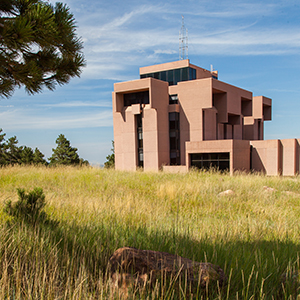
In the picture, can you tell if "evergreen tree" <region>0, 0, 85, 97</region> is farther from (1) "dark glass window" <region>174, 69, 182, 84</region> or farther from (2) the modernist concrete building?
(1) "dark glass window" <region>174, 69, 182, 84</region>

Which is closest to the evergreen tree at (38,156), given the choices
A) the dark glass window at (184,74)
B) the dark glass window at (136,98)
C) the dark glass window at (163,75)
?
the dark glass window at (136,98)

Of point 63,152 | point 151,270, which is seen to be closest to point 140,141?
point 63,152

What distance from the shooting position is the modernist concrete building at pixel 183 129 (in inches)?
1049

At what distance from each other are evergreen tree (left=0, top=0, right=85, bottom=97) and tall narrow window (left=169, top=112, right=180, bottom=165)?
22.8 meters

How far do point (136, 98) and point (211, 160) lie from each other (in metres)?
10.5

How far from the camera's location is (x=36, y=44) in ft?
20.7

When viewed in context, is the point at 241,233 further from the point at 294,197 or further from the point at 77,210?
the point at 294,197

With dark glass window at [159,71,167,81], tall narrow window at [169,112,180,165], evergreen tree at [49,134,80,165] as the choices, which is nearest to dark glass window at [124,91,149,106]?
tall narrow window at [169,112,180,165]

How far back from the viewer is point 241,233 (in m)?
4.79

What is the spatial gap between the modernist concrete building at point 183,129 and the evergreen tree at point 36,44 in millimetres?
20249

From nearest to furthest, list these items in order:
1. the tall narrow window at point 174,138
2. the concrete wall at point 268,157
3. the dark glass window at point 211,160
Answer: the dark glass window at point 211,160 → the concrete wall at point 268,157 → the tall narrow window at point 174,138

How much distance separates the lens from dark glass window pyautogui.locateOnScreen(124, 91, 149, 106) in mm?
29578

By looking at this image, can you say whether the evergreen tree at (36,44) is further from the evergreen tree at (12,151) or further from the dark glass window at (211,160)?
the evergreen tree at (12,151)

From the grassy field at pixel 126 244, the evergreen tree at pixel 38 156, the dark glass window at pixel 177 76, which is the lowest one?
the evergreen tree at pixel 38 156
